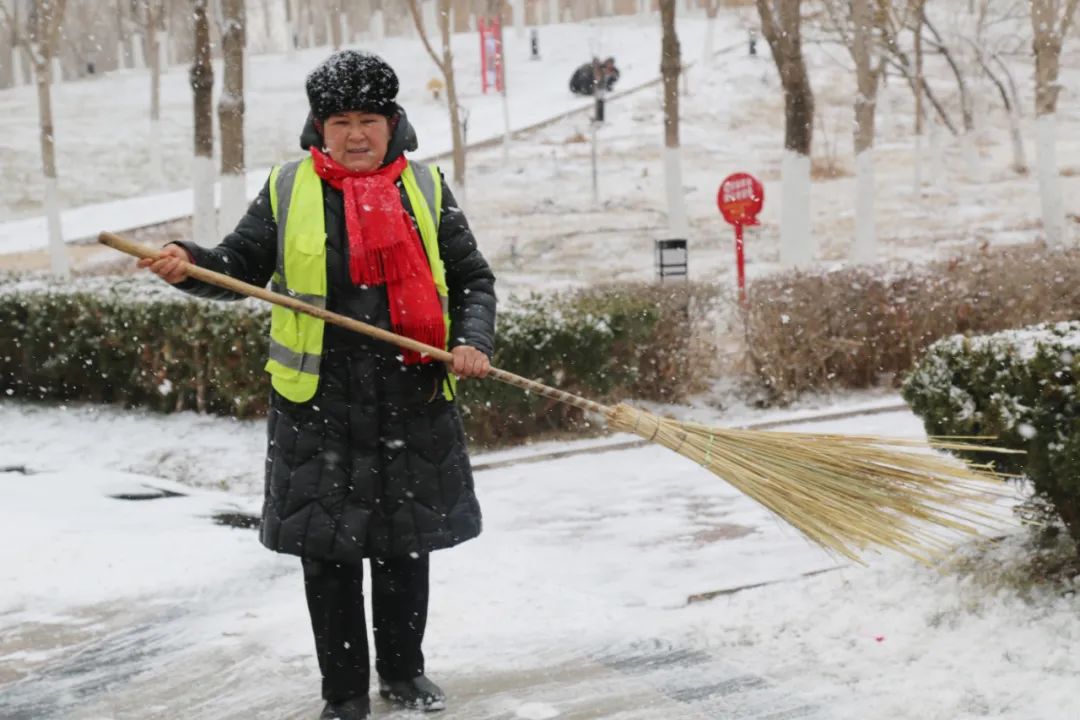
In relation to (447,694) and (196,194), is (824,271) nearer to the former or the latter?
(447,694)

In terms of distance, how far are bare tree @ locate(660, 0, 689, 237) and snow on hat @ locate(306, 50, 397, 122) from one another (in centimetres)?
1383

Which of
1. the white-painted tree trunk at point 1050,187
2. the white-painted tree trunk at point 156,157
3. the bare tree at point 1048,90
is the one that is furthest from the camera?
the white-painted tree trunk at point 156,157

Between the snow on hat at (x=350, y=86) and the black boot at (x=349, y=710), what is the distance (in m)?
1.63

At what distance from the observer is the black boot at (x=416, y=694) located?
12.2 feet

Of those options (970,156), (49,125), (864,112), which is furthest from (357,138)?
(970,156)

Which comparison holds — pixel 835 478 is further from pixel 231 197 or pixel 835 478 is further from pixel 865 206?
pixel 865 206

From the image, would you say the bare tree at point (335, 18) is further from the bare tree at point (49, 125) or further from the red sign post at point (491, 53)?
the bare tree at point (49, 125)

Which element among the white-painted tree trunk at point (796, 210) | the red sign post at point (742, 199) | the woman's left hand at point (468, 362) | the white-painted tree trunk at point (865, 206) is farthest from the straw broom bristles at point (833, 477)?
the white-painted tree trunk at point (865, 206)

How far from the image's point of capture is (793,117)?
53.1 feet

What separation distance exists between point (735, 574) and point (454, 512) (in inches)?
80.6

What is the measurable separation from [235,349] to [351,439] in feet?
18.5

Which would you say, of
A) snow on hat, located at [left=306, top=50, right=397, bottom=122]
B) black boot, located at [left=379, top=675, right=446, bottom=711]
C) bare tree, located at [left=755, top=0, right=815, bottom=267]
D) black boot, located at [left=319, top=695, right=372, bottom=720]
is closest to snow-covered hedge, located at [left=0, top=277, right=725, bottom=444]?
black boot, located at [left=379, top=675, right=446, bottom=711]

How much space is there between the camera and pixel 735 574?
5242 millimetres

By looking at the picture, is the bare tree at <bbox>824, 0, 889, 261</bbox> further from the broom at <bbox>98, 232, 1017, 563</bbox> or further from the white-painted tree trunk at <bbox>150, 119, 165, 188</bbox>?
the white-painted tree trunk at <bbox>150, 119, 165, 188</bbox>
